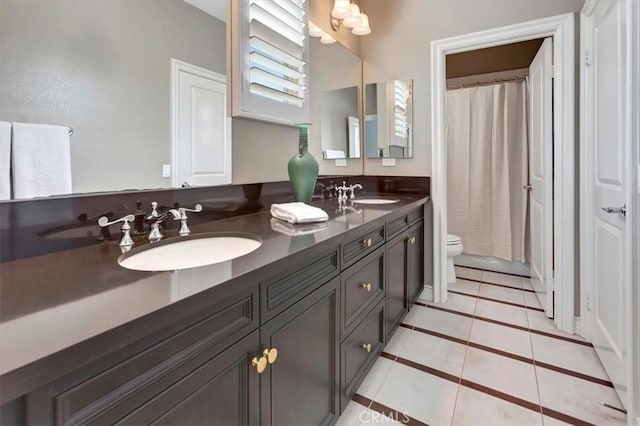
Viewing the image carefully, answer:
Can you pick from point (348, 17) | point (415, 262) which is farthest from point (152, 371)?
point (348, 17)

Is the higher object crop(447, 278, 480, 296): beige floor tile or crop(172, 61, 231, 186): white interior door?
crop(172, 61, 231, 186): white interior door

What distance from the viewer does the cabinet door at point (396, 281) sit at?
1.84 meters

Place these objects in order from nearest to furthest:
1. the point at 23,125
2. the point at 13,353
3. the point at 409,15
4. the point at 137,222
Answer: the point at 13,353, the point at 23,125, the point at 137,222, the point at 409,15

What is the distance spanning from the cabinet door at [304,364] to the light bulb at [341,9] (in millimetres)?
2044

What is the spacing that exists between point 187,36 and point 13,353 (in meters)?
1.27

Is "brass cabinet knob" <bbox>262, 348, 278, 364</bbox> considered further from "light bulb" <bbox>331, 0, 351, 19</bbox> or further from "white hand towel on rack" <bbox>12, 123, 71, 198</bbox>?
"light bulb" <bbox>331, 0, 351, 19</bbox>

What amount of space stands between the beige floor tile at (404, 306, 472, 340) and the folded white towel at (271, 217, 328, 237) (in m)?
1.32

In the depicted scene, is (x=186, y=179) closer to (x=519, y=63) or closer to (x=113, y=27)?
(x=113, y=27)

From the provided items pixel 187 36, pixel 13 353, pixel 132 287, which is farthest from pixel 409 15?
pixel 13 353

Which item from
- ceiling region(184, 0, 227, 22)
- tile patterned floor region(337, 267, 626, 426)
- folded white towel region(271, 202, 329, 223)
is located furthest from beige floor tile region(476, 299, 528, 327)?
ceiling region(184, 0, 227, 22)

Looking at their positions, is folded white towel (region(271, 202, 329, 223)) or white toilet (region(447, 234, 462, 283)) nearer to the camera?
folded white towel (region(271, 202, 329, 223))

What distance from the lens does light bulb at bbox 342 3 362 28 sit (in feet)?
7.96

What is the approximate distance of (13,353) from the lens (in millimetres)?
401

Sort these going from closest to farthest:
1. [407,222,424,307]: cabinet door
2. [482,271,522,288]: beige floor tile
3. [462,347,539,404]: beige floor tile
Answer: [462,347,539,404]: beige floor tile < [407,222,424,307]: cabinet door < [482,271,522,288]: beige floor tile
